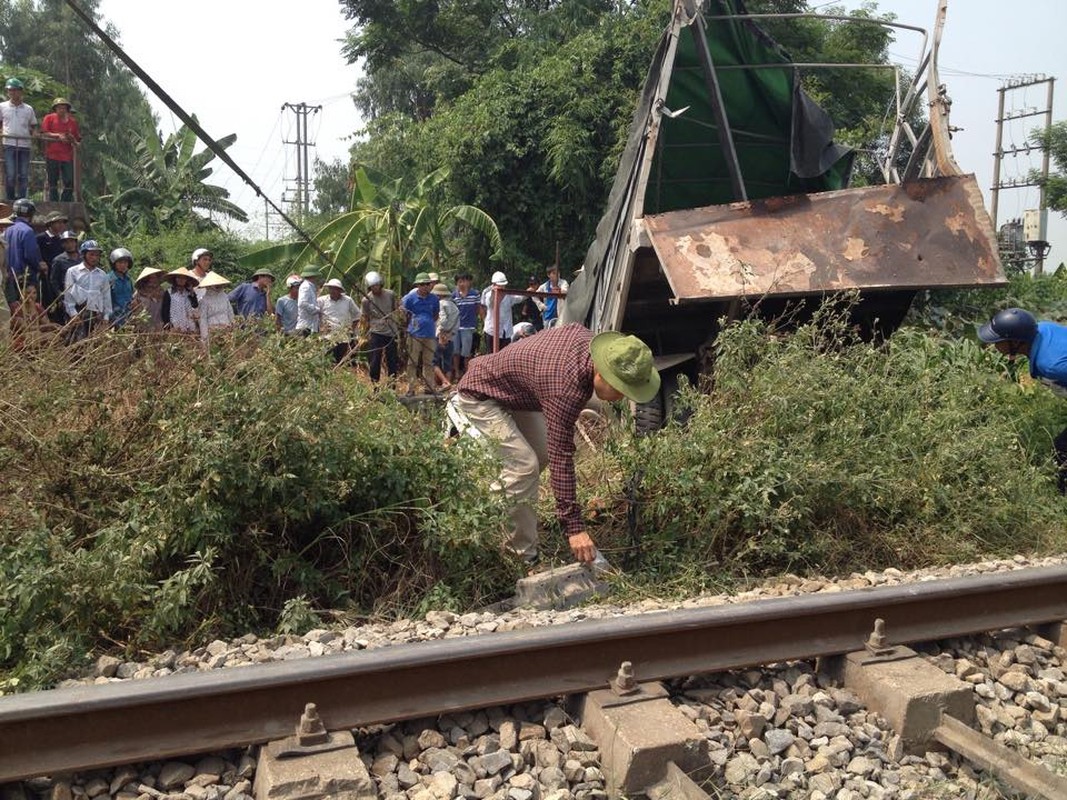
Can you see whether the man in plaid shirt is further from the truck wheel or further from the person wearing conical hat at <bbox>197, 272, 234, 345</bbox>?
the person wearing conical hat at <bbox>197, 272, 234, 345</bbox>

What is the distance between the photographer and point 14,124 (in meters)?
14.1

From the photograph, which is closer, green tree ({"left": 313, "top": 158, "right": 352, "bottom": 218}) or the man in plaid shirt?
the man in plaid shirt

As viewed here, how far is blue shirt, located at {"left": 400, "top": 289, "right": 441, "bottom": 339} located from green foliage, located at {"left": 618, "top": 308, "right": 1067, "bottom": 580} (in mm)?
5938

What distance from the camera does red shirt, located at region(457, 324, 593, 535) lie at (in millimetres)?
4883

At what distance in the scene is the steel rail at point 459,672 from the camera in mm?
3053

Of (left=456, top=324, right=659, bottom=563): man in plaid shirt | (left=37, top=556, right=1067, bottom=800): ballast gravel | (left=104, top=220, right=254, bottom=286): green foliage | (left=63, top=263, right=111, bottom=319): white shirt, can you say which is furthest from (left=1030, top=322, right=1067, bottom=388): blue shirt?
(left=104, top=220, right=254, bottom=286): green foliage

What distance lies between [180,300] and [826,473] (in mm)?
6186

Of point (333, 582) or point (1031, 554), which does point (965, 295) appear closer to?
point (1031, 554)

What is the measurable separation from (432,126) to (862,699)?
62.8 feet

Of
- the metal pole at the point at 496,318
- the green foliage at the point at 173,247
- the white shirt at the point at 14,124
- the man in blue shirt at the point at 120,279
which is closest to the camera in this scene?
the man in blue shirt at the point at 120,279

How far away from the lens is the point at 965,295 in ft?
33.2

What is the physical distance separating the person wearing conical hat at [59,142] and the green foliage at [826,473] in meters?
12.5

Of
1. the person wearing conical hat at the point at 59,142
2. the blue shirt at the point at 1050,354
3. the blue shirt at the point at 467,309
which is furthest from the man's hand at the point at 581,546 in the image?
the person wearing conical hat at the point at 59,142

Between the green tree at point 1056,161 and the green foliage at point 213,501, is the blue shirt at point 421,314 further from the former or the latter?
the green tree at point 1056,161
